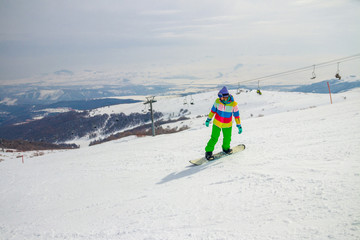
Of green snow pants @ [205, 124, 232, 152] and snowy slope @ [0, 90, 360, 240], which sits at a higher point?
green snow pants @ [205, 124, 232, 152]

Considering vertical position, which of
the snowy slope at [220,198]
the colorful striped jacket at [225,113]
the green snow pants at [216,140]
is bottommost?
the snowy slope at [220,198]

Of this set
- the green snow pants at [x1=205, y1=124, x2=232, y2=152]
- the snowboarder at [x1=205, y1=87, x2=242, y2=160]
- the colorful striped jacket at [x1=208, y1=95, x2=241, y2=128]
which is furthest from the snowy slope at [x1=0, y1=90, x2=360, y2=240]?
the colorful striped jacket at [x1=208, y1=95, x2=241, y2=128]

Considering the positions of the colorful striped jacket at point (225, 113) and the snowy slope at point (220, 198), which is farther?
the colorful striped jacket at point (225, 113)

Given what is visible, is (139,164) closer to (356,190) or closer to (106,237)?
(106,237)

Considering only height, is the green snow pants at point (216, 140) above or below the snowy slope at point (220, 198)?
above

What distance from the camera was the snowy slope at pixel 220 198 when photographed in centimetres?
326

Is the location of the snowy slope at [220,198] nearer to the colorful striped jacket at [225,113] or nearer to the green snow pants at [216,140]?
the green snow pants at [216,140]

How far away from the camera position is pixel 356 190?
352cm

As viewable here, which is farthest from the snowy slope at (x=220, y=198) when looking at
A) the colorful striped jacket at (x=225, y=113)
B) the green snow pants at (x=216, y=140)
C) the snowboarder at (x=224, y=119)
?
the colorful striped jacket at (x=225, y=113)

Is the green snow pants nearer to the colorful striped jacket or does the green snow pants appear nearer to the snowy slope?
the colorful striped jacket

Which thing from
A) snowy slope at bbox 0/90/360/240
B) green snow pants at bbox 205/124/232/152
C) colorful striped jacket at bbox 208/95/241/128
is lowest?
snowy slope at bbox 0/90/360/240

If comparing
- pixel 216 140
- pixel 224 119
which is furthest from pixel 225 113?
pixel 216 140

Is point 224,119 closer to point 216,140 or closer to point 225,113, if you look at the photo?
point 225,113

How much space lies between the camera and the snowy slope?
3.26 meters
